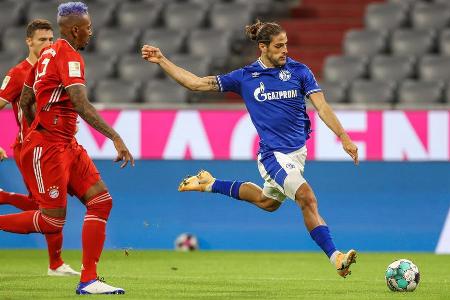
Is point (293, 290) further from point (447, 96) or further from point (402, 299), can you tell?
point (447, 96)

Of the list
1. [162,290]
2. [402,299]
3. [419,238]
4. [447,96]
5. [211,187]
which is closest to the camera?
[402,299]

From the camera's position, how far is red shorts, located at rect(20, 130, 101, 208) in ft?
27.1

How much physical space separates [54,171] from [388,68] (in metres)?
7.96

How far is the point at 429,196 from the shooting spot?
1324 cm

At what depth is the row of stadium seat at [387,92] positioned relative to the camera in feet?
48.0

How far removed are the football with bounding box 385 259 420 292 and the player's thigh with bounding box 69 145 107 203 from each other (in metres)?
2.22

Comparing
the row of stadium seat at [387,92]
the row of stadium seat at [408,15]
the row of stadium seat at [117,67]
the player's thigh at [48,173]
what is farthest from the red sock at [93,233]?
the row of stadium seat at [408,15]

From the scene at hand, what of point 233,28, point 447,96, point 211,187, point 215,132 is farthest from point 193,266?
point 233,28

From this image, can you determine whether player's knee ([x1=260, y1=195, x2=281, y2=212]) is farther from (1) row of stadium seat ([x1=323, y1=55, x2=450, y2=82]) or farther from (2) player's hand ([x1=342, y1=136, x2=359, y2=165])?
(1) row of stadium seat ([x1=323, y1=55, x2=450, y2=82])

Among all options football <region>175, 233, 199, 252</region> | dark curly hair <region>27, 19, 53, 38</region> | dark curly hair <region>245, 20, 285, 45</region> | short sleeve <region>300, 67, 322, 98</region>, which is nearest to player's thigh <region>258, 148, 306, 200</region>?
short sleeve <region>300, 67, 322, 98</region>

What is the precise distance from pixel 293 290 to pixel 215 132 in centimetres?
501

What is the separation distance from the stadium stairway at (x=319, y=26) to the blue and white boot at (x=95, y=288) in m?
8.63

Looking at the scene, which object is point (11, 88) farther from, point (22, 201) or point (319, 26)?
point (319, 26)

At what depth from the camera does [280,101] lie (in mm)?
9297
